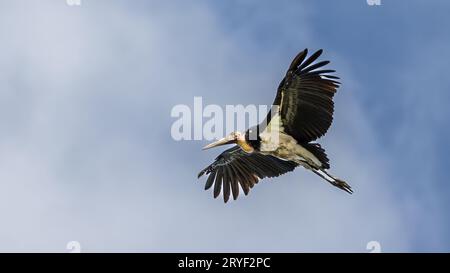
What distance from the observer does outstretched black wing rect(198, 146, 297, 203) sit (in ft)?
76.4

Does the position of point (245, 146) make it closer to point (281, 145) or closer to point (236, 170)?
point (281, 145)

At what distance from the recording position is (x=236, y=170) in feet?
77.4

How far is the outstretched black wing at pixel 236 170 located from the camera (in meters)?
23.3

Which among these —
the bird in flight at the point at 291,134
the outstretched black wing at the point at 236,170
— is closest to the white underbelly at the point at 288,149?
the bird in flight at the point at 291,134

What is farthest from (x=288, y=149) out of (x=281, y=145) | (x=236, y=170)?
(x=236, y=170)

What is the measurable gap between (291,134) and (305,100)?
1196 millimetres

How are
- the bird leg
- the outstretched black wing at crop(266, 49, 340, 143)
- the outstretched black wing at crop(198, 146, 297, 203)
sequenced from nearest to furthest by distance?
the outstretched black wing at crop(266, 49, 340, 143), the bird leg, the outstretched black wing at crop(198, 146, 297, 203)

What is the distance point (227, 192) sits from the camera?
23.5m

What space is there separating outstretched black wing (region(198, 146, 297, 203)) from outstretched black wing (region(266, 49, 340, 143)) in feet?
8.19

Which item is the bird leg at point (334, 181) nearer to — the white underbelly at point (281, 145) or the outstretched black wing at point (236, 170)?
the white underbelly at point (281, 145)

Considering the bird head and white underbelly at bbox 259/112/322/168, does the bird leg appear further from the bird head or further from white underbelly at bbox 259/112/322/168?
the bird head

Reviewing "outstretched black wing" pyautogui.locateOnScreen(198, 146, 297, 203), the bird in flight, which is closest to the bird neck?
the bird in flight
